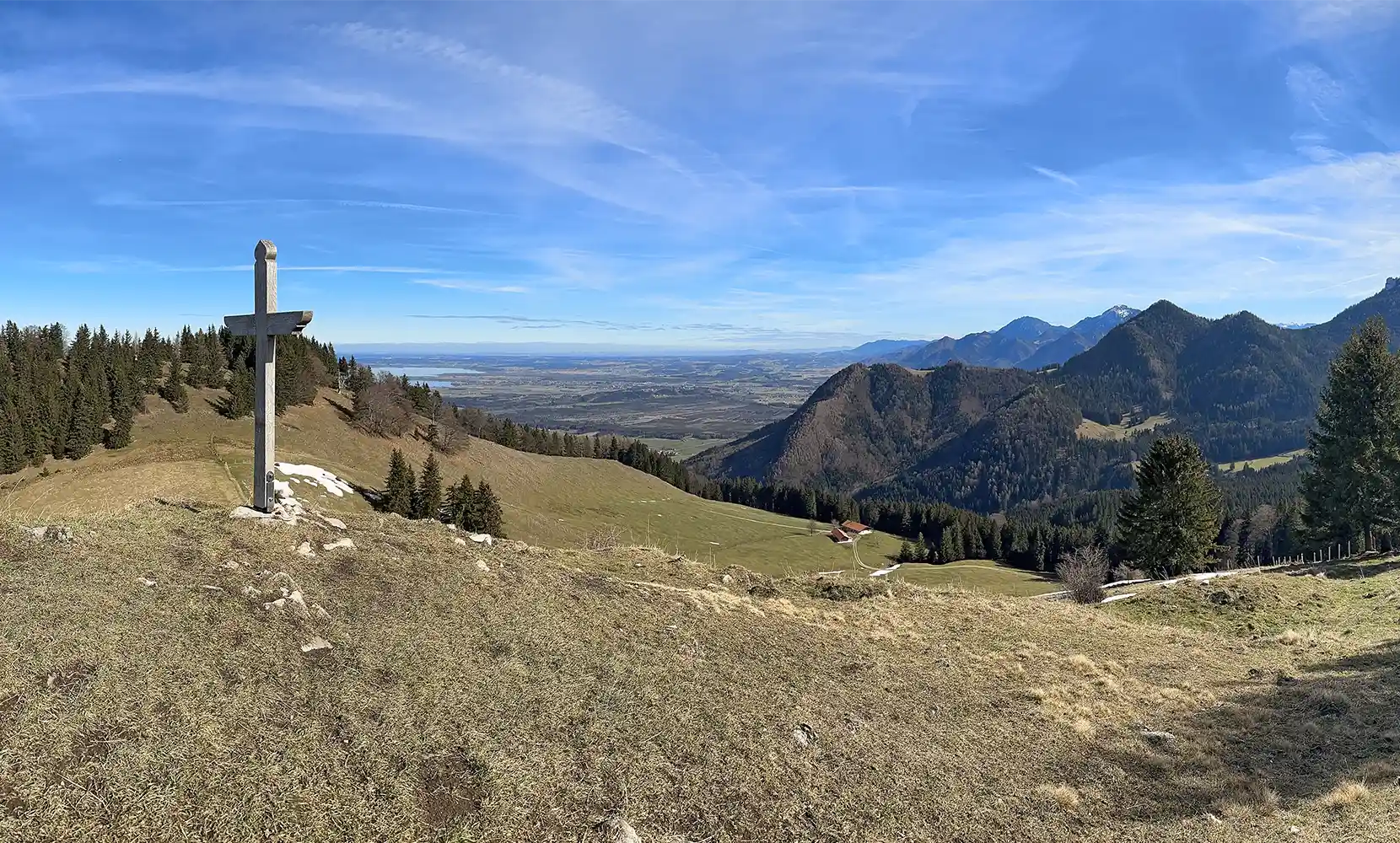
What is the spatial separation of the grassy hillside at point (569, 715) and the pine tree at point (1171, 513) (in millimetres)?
28729

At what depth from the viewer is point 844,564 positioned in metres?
91.8

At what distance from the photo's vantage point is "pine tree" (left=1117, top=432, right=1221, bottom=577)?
43250 millimetres

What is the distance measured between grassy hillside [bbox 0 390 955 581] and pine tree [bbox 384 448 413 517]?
2.97 m

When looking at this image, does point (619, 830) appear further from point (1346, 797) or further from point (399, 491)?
point (399, 491)

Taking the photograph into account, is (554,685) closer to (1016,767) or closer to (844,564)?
(1016,767)

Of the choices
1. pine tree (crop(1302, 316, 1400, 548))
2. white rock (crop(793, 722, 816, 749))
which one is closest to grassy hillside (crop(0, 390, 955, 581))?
white rock (crop(793, 722, 816, 749))

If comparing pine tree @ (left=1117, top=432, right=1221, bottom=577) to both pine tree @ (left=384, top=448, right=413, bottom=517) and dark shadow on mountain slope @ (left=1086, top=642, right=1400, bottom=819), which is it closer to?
dark shadow on mountain slope @ (left=1086, top=642, right=1400, bottom=819)

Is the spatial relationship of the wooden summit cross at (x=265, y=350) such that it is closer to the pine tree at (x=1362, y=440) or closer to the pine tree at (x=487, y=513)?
the pine tree at (x=487, y=513)

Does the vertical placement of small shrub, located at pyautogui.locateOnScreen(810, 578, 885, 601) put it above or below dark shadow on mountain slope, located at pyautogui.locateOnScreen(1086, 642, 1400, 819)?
below

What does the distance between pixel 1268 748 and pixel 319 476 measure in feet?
222

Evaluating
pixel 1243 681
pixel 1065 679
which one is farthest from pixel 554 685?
pixel 1243 681

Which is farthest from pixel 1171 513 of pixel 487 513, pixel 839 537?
pixel 839 537

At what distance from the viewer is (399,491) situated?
64812mm

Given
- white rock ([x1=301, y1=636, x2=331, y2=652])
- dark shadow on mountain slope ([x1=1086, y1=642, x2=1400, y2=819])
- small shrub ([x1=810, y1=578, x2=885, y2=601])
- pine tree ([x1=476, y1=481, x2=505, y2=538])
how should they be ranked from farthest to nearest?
1. pine tree ([x1=476, y1=481, x2=505, y2=538])
2. small shrub ([x1=810, y1=578, x2=885, y2=601])
3. white rock ([x1=301, y1=636, x2=331, y2=652])
4. dark shadow on mountain slope ([x1=1086, y1=642, x2=1400, y2=819])
